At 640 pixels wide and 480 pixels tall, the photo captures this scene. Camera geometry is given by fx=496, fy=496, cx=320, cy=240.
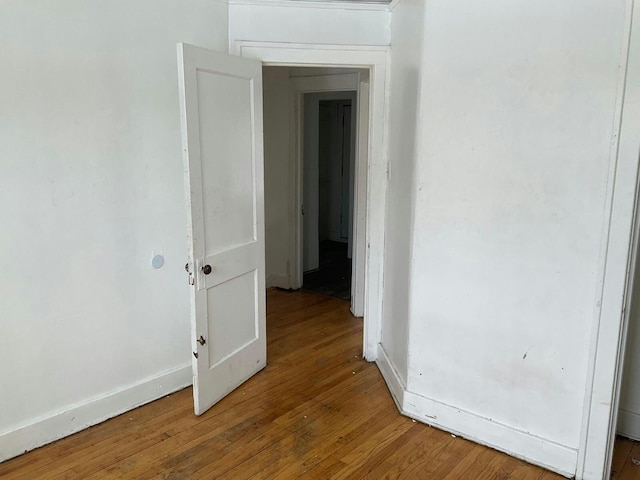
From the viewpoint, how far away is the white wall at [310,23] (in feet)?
10.3

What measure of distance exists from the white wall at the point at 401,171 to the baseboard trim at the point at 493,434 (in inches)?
7.8

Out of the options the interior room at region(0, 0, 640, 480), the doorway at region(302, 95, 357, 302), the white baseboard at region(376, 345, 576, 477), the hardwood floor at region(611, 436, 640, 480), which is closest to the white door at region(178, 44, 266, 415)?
the interior room at region(0, 0, 640, 480)

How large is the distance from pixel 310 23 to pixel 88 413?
8.77 ft

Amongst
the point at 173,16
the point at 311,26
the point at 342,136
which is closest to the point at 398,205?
the point at 311,26

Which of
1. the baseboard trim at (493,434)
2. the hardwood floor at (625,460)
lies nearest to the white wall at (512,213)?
the baseboard trim at (493,434)

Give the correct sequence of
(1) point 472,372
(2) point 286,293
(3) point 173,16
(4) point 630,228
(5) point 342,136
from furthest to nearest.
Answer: (5) point 342,136 → (2) point 286,293 → (3) point 173,16 → (1) point 472,372 → (4) point 630,228

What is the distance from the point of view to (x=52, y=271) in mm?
2496

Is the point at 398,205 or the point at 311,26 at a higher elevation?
the point at 311,26

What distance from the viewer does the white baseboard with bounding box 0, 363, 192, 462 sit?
246cm

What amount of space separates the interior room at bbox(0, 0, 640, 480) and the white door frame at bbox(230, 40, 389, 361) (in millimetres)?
15

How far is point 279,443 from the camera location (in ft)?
8.54

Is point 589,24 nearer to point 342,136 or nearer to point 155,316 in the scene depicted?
point 155,316

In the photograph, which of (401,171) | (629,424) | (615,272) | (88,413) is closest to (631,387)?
(629,424)

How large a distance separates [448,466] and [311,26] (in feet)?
8.79
